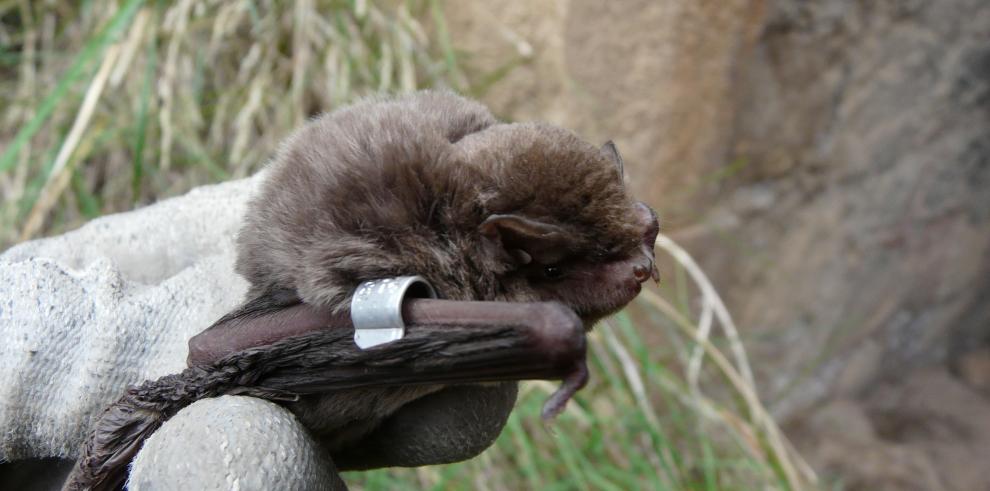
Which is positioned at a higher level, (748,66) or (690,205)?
(748,66)

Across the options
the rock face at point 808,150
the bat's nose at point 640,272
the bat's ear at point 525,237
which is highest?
the bat's ear at point 525,237

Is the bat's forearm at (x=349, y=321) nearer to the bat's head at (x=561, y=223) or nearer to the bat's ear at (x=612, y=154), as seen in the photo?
the bat's head at (x=561, y=223)

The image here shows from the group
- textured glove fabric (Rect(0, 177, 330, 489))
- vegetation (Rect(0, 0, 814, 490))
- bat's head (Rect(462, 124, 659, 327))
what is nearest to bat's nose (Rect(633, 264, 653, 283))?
bat's head (Rect(462, 124, 659, 327))

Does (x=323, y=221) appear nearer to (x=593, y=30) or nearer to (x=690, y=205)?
(x=593, y=30)

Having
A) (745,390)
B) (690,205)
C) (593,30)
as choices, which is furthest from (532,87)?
(745,390)

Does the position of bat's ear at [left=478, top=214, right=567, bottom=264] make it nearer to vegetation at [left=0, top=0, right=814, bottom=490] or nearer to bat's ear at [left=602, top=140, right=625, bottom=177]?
bat's ear at [left=602, top=140, right=625, bottom=177]

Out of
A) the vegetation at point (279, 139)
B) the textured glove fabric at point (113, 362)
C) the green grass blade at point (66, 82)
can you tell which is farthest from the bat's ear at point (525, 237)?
the green grass blade at point (66, 82)
